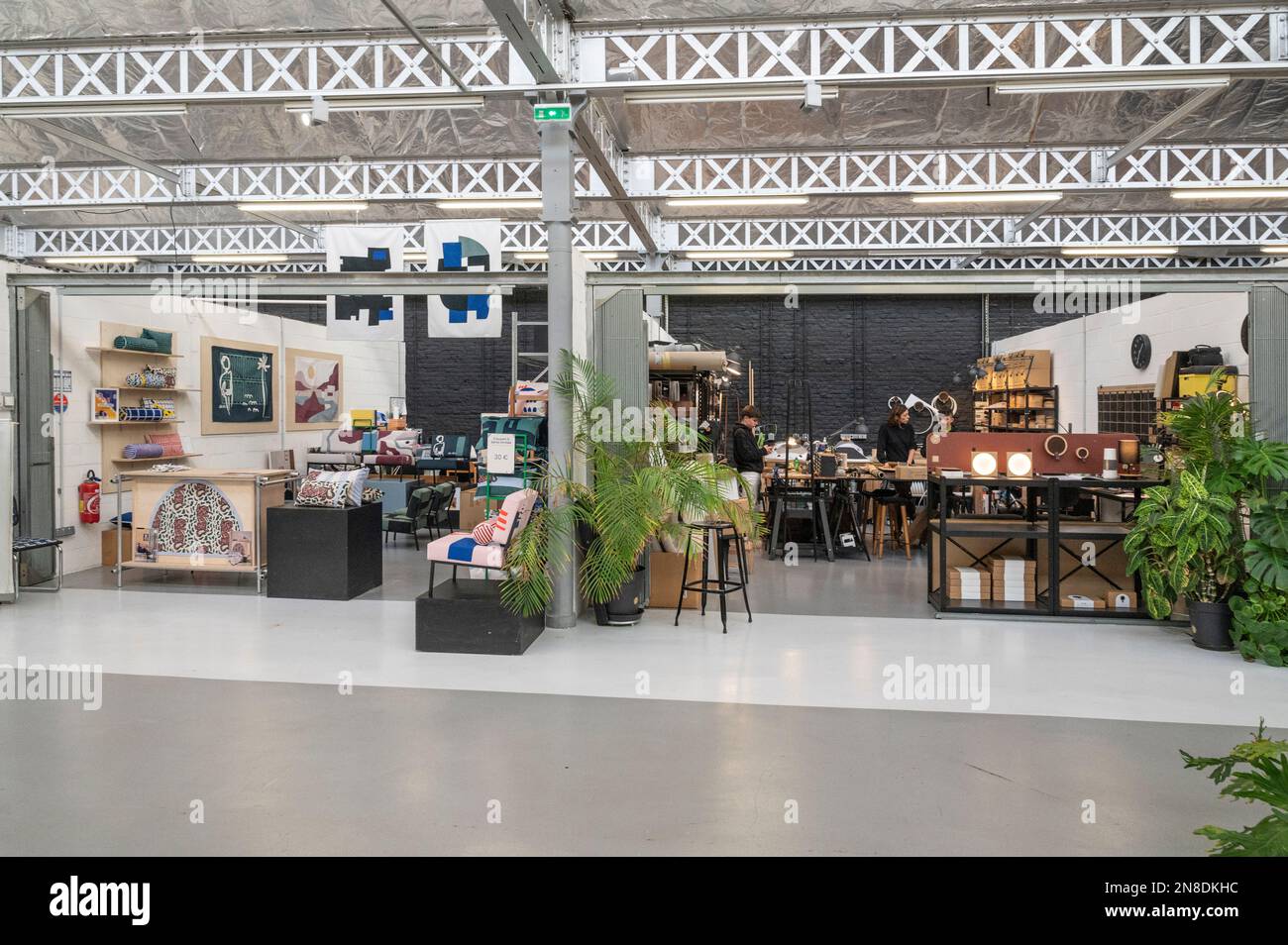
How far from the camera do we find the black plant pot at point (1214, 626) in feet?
19.3

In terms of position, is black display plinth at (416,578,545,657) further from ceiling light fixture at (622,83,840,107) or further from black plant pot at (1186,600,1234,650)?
black plant pot at (1186,600,1234,650)

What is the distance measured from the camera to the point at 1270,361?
257 inches

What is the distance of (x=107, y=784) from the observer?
3.57m

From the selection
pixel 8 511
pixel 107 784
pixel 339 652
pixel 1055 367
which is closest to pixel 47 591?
pixel 8 511

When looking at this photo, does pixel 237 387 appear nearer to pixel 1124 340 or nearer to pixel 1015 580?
pixel 1015 580

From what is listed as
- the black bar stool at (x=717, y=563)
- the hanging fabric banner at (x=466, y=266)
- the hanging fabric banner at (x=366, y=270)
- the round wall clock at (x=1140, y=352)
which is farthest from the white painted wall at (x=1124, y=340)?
the hanging fabric banner at (x=366, y=270)

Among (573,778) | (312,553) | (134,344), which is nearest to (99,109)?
(134,344)

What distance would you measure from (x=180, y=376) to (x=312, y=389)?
346 centimetres

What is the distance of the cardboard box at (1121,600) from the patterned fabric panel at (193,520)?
23.9 feet

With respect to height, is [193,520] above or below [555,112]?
below

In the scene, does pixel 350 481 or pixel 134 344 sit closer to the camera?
pixel 350 481

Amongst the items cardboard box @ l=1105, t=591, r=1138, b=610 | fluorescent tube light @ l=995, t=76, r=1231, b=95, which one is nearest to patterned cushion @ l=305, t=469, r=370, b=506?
fluorescent tube light @ l=995, t=76, r=1231, b=95

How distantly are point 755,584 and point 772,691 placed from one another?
3.42 metres
